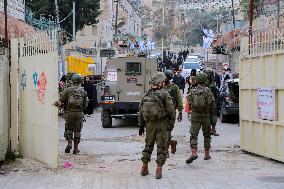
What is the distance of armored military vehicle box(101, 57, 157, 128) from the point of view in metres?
19.7

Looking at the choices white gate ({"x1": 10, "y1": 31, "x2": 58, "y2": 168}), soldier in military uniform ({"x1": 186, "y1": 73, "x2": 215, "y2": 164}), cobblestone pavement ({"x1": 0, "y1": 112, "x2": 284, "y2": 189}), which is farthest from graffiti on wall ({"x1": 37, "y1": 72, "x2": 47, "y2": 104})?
soldier in military uniform ({"x1": 186, "y1": 73, "x2": 215, "y2": 164})

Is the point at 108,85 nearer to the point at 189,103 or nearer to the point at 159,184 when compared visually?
the point at 189,103

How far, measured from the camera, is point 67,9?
46.1m


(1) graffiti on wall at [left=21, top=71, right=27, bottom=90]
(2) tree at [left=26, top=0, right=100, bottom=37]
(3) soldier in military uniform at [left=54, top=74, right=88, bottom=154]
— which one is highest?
(2) tree at [left=26, top=0, right=100, bottom=37]

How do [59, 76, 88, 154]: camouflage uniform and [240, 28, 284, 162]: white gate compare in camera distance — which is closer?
[240, 28, 284, 162]: white gate

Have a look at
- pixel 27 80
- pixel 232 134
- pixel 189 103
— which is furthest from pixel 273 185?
pixel 232 134

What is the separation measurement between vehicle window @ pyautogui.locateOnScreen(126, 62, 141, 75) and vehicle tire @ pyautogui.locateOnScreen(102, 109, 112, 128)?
5.51 ft

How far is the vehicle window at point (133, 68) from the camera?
20.5 meters

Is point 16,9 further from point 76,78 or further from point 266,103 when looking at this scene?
point 266,103

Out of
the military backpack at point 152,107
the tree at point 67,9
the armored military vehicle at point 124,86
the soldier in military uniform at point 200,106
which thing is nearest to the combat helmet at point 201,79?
the soldier in military uniform at point 200,106

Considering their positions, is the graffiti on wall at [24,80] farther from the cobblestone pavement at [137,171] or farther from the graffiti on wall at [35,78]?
the cobblestone pavement at [137,171]

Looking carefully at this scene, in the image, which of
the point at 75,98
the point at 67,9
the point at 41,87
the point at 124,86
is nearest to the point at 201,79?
the point at 75,98

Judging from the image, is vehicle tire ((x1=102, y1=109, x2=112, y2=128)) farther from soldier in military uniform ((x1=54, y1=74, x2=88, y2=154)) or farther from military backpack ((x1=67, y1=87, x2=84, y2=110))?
military backpack ((x1=67, y1=87, x2=84, y2=110))

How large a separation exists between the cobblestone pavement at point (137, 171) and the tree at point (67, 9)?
104 ft
